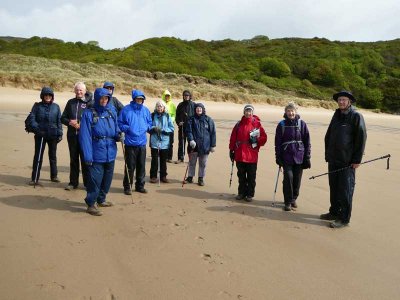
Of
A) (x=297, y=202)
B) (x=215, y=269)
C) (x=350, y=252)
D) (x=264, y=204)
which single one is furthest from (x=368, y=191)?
(x=215, y=269)

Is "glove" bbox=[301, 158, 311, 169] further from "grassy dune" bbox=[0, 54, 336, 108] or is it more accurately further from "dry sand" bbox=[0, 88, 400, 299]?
"grassy dune" bbox=[0, 54, 336, 108]

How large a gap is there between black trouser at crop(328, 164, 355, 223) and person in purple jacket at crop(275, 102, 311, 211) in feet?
1.74

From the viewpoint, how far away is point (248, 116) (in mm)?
6891

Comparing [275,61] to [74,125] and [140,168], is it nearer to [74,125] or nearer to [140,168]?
[140,168]

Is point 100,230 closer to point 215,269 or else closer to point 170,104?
Result: point 215,269

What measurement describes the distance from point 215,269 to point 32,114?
4431 mm

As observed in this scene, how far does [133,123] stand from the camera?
6797 mm

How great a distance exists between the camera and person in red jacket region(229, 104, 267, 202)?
6785 mm

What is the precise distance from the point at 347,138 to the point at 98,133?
3.33 metres

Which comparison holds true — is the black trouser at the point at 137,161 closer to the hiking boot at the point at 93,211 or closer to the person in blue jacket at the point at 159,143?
the person in blue jacket at the point at 159,143

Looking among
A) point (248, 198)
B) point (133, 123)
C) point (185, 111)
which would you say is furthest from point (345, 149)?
point (185, 111)

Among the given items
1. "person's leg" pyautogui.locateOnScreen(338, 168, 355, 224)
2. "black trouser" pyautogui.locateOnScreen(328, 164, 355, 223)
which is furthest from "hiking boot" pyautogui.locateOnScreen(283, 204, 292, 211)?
"person's leg" pyautogui.locateOnScreen(338, 168, 355, 224)

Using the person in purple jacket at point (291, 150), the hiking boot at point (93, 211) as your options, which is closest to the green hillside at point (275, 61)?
the person in purple jacket at point (291, 150)

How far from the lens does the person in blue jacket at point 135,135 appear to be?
679 cm
